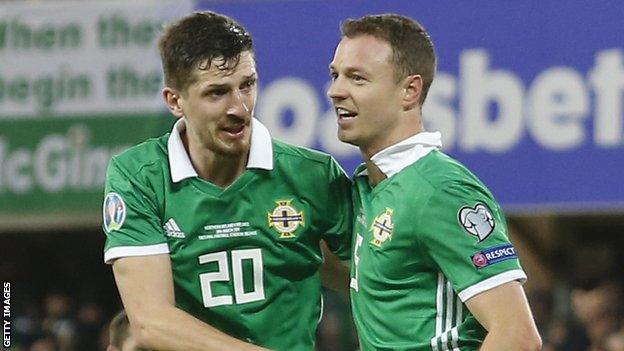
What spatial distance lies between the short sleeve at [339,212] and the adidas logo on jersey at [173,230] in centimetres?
47

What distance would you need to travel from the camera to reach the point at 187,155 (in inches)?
179

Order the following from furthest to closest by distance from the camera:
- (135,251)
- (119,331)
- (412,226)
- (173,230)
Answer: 1. (119,331)
2. (173,230)
3. (135,251)
4. (412,226)

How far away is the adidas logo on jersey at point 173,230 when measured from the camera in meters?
4.45

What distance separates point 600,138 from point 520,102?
540mm

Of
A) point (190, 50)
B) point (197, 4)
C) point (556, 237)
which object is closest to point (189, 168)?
point (190, 50)

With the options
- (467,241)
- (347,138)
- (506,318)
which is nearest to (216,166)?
(347,138)

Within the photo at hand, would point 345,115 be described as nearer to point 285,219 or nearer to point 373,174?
point 373,174

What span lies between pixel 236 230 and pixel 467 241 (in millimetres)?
885

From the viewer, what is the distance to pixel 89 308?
35.2 feet

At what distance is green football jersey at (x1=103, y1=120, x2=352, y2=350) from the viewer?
4441 mm

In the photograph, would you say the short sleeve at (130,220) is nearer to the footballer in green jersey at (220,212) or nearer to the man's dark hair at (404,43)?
the footballer in green jersey at (220,212)

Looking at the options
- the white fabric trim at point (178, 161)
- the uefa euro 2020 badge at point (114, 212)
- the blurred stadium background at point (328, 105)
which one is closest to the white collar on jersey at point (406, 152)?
the white fabric trim at point (178, 161)

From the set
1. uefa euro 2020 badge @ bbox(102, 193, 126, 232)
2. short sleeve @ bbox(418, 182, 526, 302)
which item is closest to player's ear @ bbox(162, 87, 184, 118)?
uefa euro 2020 badge @ bbox(102, 193, 126, 232)

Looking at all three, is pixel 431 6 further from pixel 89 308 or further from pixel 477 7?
pixel 89 308
